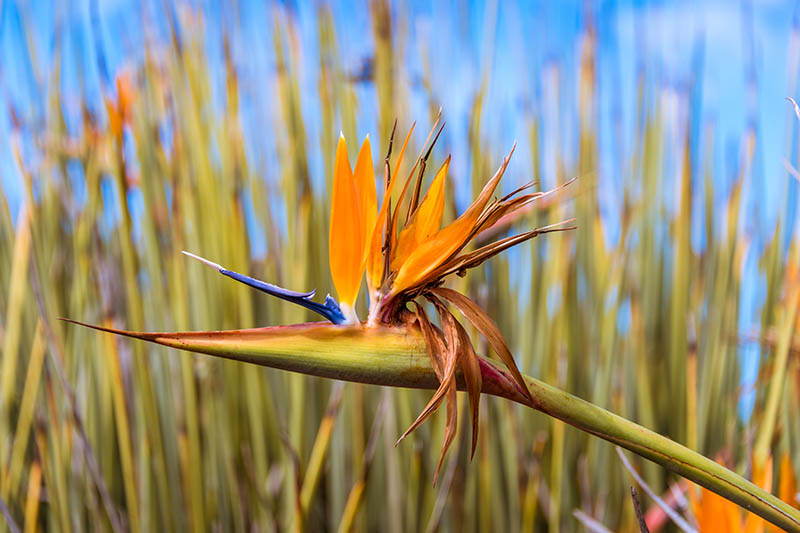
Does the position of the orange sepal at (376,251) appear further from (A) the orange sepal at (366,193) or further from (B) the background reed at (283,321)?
(B) the background reed at (283,321)

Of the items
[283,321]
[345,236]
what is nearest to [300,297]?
[345,236]

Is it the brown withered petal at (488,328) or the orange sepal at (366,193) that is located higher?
the orange sepal at (366,193)

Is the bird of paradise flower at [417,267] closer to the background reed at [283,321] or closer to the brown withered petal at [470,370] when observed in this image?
the brown withered petal at [470,370]

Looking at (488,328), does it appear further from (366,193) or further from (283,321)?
(283,321)

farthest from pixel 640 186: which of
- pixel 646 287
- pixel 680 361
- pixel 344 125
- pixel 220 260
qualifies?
pixel 220 260

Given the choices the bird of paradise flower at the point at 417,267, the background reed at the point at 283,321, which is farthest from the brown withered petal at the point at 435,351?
the background reed at the point at 283,321

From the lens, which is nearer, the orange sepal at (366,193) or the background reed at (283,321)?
the orange sepal at (366,193)

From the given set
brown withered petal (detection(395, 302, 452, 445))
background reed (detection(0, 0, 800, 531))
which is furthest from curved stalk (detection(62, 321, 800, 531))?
background reed (detection(0, 0, 800, 531))

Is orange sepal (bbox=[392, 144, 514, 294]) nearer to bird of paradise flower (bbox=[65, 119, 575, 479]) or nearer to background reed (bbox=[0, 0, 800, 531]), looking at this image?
bird of paradise flower (bbox=[65, 119, 575, 479])
